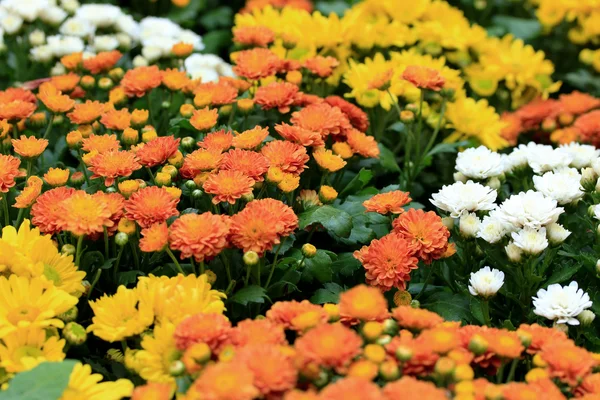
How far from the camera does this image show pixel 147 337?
1.69 meters

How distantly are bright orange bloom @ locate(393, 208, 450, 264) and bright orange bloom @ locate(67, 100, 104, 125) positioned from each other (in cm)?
102

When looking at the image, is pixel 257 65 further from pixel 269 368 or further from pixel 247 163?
pixel 269 368

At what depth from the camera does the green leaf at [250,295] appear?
1919 mm

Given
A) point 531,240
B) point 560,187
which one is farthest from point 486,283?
point 560,187

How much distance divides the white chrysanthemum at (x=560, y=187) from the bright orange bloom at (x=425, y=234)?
0.35 meters

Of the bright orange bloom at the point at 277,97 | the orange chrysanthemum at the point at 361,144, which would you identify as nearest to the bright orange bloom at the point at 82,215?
the bright orange bloom at the point at 277,97

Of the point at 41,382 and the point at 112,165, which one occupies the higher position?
the point at 112,165

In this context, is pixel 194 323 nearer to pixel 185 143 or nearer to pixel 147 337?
pixel 147 337

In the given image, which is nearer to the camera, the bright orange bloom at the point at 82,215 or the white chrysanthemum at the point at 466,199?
the bright orange bloom at the point at 82,215

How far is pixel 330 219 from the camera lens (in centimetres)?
212

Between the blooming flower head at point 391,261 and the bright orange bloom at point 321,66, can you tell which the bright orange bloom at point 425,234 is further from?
the bright orange bloom at point 321,66

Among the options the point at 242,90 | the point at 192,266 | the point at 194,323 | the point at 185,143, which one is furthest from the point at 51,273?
the point at 242,90

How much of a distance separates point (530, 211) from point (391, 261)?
15.0 inches

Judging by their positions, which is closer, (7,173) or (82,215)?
(82,215)
